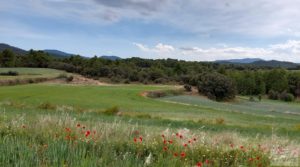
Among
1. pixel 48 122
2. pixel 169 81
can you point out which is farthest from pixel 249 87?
pixel 48 122

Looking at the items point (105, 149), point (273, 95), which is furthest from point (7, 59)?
point (105, 149)

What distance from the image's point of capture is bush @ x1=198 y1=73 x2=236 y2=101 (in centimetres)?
7756

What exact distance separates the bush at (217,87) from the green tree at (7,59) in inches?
2113

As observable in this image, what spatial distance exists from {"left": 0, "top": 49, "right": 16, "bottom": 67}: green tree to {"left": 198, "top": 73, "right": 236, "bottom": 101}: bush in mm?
53658

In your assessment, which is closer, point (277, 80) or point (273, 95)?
point (273, 95)

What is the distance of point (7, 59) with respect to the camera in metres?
104

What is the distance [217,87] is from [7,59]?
5936cm

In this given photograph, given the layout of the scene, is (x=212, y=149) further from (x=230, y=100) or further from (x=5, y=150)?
(x=230, y=100)

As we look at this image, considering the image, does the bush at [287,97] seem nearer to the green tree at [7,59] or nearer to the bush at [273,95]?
the bush at [273,95]

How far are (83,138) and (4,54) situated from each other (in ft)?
344

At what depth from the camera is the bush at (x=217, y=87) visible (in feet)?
254

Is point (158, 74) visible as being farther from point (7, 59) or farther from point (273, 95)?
point (7, 59)

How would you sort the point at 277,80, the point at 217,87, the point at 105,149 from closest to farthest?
the point at 105,149 → the point at 217,87 → the point at 277,80

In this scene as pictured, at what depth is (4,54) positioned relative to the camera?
343 ft
